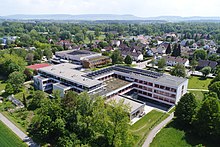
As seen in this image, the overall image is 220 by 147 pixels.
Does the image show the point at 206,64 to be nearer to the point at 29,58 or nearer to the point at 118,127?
the point at 118,127

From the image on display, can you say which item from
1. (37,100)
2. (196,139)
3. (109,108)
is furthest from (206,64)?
(37,100)

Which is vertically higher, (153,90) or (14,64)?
(14,64)

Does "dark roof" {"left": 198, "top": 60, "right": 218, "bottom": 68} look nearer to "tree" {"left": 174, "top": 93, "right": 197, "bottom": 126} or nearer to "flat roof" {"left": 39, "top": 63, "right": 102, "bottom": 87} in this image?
"tree" {"left": 174, "top": 93, "right": 197, "bottom": 126}

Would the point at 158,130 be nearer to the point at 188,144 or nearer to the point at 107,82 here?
the point at 188,144

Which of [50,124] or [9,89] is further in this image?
[9,89]

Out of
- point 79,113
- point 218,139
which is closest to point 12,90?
point 79,113

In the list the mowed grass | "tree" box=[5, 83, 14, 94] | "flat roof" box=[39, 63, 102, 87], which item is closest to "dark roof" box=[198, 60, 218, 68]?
the mowed grass
